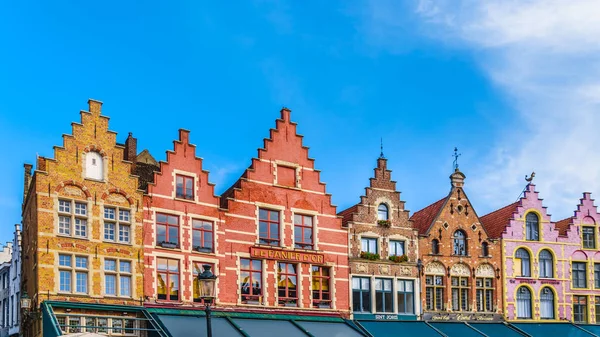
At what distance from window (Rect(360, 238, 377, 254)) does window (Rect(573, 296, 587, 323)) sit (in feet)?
38.0

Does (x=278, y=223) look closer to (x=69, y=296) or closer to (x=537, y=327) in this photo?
(x=69, y=296)

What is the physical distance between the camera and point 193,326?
3147 centimetres

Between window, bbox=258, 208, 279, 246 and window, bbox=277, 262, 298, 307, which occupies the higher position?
window, bbox=258, 208, 279, 246

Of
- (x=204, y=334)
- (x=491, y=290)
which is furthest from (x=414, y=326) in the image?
(x=204, y=334)

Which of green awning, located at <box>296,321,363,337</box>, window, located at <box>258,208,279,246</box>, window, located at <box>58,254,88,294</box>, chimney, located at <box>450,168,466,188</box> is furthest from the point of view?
chimney, located at <box>450,168,466,188</box>

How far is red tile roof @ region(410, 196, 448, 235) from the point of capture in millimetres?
39916

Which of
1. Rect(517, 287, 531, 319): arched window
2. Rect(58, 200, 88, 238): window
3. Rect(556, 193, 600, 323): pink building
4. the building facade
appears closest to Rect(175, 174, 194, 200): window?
Rect(58, 200, 88, 238): window

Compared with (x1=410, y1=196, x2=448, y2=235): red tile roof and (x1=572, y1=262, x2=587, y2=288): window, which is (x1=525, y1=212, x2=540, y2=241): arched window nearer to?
(x1=572, y1=262, x2=587, y2=288): window

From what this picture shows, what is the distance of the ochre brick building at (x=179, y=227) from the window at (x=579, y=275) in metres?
19.2

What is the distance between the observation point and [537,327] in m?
40.4

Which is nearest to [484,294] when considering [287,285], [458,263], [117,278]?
[458,263]

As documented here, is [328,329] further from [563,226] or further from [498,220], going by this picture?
[563,226]

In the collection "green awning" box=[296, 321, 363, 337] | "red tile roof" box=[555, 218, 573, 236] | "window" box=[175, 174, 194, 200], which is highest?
"window" box=[175, 174, 194, 200]

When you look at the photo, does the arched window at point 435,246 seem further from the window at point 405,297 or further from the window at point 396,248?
the window at point 405,297
